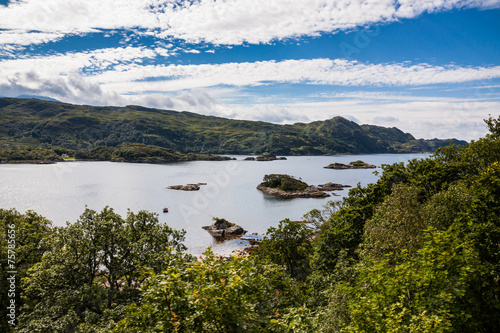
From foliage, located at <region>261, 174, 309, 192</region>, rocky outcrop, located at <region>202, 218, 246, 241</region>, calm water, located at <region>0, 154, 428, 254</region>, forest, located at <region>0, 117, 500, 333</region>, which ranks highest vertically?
forest, located at <region>0, 117, 500, 333</region>

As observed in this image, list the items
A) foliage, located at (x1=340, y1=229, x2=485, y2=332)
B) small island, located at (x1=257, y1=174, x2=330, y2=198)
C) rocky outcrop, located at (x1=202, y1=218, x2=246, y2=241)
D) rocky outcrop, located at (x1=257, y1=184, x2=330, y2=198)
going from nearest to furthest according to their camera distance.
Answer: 1. foliage, located at (x1=340, y1=229, x2=485, y2=332)
2. rocky outcrop, located at (x1=202, y1=218, x2=246, y2=241)
3. rocky outcrop, located at (x1=257, y1=184, x2=330, y2=198)
4. small island, located at (x1=257, y1=174, x2=330, y2=198)

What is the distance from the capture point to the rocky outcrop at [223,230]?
69344mm

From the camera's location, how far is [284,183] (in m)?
134

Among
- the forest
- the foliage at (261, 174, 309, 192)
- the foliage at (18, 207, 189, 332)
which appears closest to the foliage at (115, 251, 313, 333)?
the forest

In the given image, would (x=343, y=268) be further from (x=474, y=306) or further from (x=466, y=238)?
(x=474, y=306)

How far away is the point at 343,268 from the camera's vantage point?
76.3 ft

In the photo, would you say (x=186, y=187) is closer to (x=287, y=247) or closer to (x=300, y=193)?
(x=300, y=193)

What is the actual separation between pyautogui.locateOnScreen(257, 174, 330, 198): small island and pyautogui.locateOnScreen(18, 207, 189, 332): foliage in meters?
99.3

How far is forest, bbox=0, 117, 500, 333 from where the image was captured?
31.4ft

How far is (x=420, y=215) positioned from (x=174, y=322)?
22.1 meters

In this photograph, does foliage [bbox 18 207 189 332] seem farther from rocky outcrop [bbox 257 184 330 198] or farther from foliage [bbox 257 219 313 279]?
rocky outcrop [bbox 257 184 330 198]

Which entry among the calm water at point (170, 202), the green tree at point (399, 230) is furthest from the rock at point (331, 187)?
the green tree at point (399, 230)

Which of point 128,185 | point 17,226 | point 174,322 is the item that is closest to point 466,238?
point 174,322

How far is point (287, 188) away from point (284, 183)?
10.5 feet
